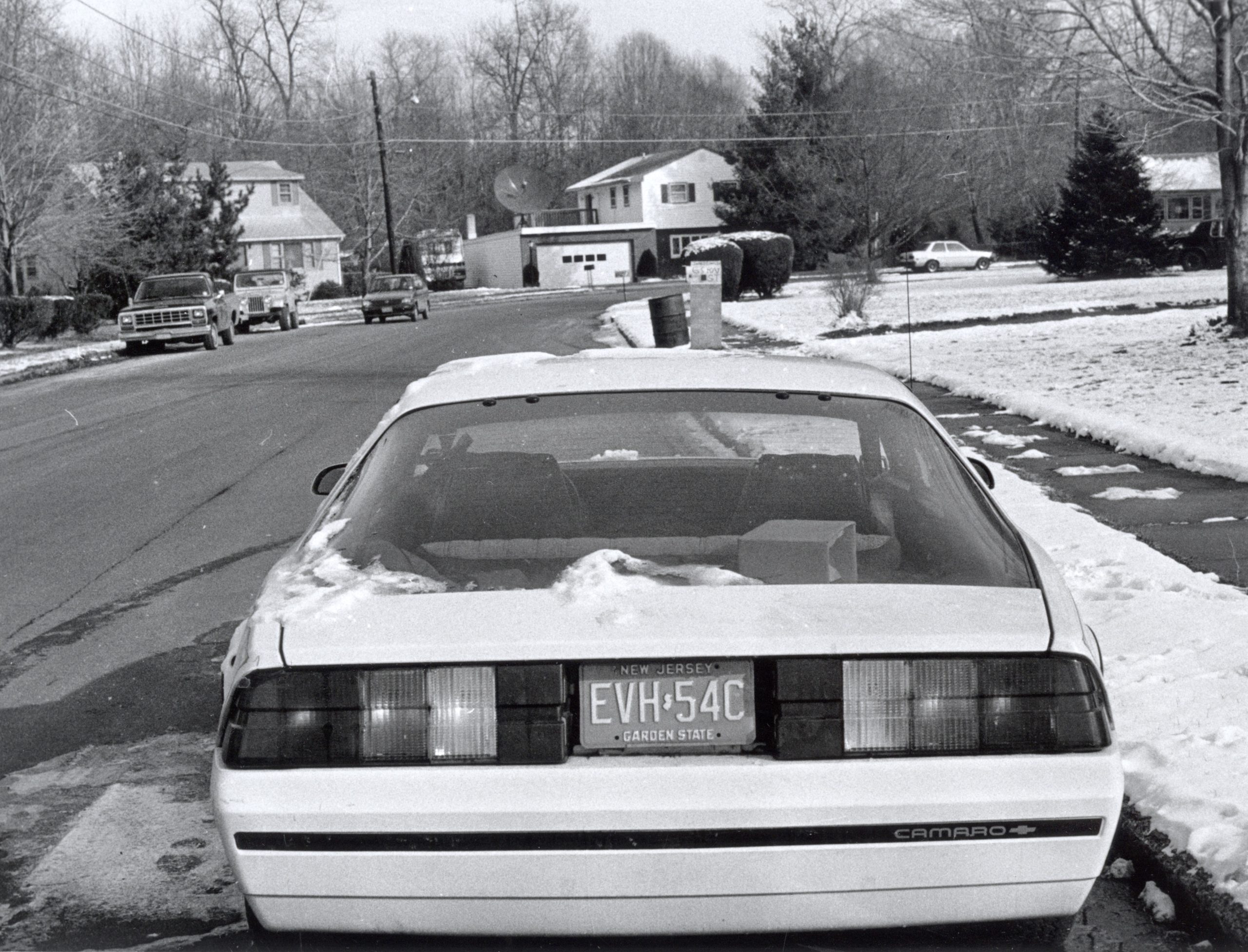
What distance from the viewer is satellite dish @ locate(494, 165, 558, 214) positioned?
81750 mm

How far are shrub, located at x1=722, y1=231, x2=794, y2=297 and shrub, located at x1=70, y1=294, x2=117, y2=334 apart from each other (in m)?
17.4

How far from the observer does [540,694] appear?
9.12ft

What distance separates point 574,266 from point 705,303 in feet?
194

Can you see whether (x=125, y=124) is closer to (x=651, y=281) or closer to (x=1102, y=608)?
(x=651, y=281)

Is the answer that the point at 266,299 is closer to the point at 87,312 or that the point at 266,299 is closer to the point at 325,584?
the point at 87,312

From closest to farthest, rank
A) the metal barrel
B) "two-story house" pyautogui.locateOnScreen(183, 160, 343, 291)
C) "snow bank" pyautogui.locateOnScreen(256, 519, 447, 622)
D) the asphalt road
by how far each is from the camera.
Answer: "snow bank" pyautogui.locateOnScreen(256, 519, 447, 622)
the asphalt road
the metal barrel
"two-story house" pyautogui.locateOnScreen(183, 160, 343, 291)

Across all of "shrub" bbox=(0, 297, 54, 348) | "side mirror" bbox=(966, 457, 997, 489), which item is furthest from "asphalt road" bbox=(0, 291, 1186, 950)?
"shrub" bbox=(0, 297, 54, 348)

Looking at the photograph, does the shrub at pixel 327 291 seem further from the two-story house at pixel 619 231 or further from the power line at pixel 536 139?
the two-story house at pixel 619 231

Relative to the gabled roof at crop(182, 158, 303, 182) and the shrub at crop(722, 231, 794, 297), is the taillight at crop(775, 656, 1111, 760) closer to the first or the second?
the shrub at crop(722, 231, 794, 297)

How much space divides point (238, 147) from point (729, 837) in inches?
3352

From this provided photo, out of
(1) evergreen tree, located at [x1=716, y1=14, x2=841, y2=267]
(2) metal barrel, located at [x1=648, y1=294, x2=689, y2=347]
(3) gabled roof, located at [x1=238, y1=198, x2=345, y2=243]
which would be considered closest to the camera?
(2) metal barrel, located at [x1=648, y1=294, x2=689, y2=347]

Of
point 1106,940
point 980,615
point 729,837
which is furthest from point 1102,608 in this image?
point 729,837

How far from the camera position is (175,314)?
32.2 meters

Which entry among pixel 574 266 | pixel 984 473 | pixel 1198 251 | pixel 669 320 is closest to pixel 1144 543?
pixel 984 473
